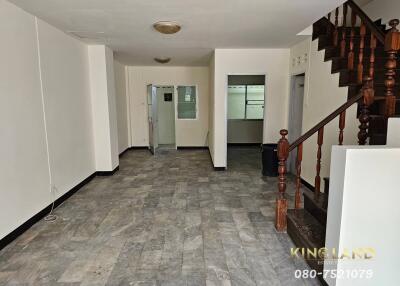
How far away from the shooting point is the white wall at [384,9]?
3.77 meters

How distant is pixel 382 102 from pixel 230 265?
215 centimetres

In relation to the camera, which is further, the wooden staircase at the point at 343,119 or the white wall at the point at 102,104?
the white wall at the point at 102,104

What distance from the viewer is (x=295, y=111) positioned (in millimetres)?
5117

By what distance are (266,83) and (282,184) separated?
3022mm

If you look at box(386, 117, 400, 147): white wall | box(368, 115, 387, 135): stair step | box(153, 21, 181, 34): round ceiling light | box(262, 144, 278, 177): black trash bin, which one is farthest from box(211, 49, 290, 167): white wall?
box(386, 117, 400, 147): white wall

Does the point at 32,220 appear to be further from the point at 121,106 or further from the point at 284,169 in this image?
the point at 121,106

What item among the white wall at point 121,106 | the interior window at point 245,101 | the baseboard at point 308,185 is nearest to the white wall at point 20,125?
the white wall at point 121,106

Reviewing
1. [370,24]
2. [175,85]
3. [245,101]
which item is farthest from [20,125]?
[245,101]

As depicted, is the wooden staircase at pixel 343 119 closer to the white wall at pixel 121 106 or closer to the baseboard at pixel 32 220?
the baseboard at pixel 32 220

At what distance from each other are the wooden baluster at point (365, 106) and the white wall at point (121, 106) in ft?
18.2

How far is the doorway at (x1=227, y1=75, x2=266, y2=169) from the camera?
808 centimetres

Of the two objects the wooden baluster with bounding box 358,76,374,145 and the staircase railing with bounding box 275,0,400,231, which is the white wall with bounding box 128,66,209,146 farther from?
the wooden baluster with bounding box 358,76,374,145

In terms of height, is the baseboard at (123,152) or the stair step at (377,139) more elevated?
the stair step at (377,139)

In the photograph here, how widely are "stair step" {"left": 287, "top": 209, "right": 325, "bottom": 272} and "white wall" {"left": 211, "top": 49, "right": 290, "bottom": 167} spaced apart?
269 cm
